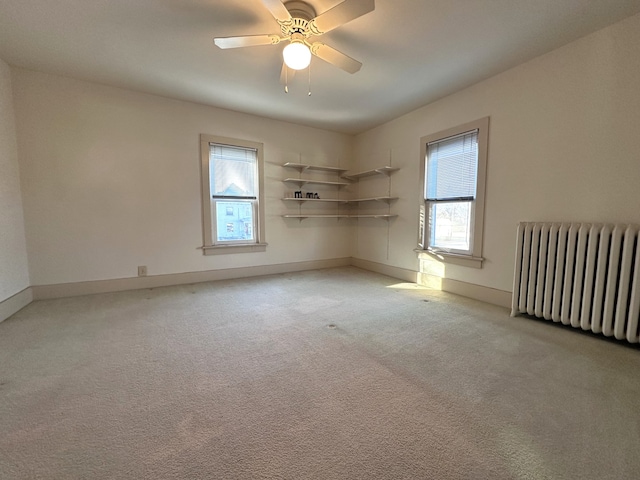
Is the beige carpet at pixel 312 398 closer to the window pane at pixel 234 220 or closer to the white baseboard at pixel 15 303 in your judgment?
the white baseboard at pixel 15 303

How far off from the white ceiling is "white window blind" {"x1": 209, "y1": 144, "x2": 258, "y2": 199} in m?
0.85

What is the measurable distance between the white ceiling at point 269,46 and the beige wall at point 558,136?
0.19 m

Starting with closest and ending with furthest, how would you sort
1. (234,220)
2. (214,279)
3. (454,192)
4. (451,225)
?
(454,192) < (451,225) < (214,279) < (234,220)

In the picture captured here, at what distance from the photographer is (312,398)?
1.56 m

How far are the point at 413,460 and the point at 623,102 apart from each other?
3246mm

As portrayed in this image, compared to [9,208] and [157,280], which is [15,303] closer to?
[9,208]

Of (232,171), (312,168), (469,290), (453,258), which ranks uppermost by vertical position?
(312,168)

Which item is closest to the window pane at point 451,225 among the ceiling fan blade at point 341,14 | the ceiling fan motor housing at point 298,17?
the ceiling fan blade at point 341,14

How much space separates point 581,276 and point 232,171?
4529mm

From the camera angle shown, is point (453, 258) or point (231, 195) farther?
point (231, 195)

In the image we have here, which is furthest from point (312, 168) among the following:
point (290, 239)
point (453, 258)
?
point (453, 258)

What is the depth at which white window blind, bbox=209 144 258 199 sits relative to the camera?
4254 mm

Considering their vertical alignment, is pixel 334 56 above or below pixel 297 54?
above

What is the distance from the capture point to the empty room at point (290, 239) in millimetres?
1313
